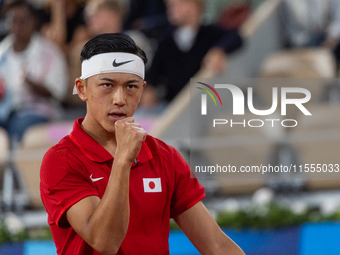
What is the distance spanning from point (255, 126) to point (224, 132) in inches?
9.9

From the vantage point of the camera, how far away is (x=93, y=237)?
4.52 ft

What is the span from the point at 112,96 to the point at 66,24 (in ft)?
13.6

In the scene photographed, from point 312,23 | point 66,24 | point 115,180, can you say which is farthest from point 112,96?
point 66,24

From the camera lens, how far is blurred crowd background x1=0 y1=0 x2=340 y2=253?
13.9 ft

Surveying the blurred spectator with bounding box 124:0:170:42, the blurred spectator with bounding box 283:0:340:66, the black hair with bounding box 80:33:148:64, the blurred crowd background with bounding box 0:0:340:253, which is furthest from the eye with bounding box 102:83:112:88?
the blurred spectator with bounding box 124:0:170:42

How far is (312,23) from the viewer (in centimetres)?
505

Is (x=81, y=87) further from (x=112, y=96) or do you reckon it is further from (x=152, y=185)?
(x=152, y=185)

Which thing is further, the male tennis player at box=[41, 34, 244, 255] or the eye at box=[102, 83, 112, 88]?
the eye at box=[102, 83, 112, 88]

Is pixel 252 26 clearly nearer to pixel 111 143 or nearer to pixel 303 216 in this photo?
pixel 303 216

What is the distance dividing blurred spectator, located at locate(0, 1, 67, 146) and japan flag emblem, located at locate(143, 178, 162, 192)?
3.33 metres

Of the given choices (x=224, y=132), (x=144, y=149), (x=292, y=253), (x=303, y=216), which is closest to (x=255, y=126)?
(x=224, y=132)
